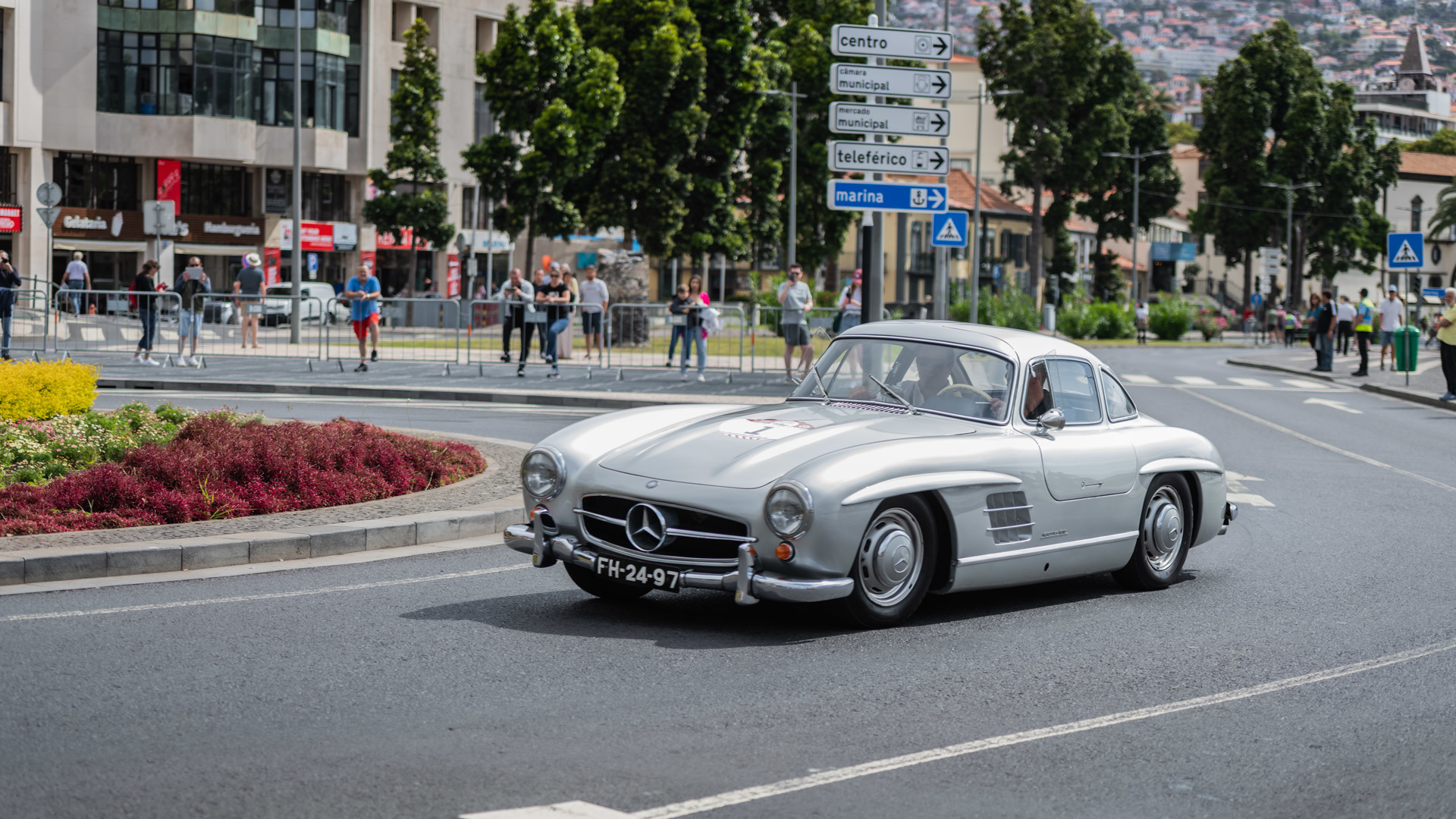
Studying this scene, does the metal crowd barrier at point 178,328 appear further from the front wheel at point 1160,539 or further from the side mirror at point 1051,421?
the side mirror at point 1051,421

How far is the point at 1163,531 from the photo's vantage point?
28.4 feet

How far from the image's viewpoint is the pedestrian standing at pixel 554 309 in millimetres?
26234

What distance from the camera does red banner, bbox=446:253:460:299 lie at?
68.9 meters

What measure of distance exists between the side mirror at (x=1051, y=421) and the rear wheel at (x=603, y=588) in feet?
6.90

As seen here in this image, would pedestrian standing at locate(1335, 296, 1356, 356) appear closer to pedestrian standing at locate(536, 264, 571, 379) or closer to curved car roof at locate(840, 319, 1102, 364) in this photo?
pedestrian standing at locate(536, 264, 571, 379)

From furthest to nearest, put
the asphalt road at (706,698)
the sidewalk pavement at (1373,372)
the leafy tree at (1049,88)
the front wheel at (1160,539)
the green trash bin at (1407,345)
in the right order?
the leafy tree at (1049,88)
the green trash bin at (1407,345)
the sidewalk pavement at (1373,372)
the front wheel at (1160,539)
the asphalt road at (706,698)

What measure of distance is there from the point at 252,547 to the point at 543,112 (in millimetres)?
39549

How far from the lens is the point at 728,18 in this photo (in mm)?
50344

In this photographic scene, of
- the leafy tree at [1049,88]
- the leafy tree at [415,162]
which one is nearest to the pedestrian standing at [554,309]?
the leafy tree at [415,162]

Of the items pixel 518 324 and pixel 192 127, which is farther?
pixel 192 127

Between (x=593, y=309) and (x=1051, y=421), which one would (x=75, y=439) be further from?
(x=593, y=309)

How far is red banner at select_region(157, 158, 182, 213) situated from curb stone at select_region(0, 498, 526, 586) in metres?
51.0

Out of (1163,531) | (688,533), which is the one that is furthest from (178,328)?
(688,533)

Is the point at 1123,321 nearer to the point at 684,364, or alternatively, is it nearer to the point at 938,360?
the point at 684,364
